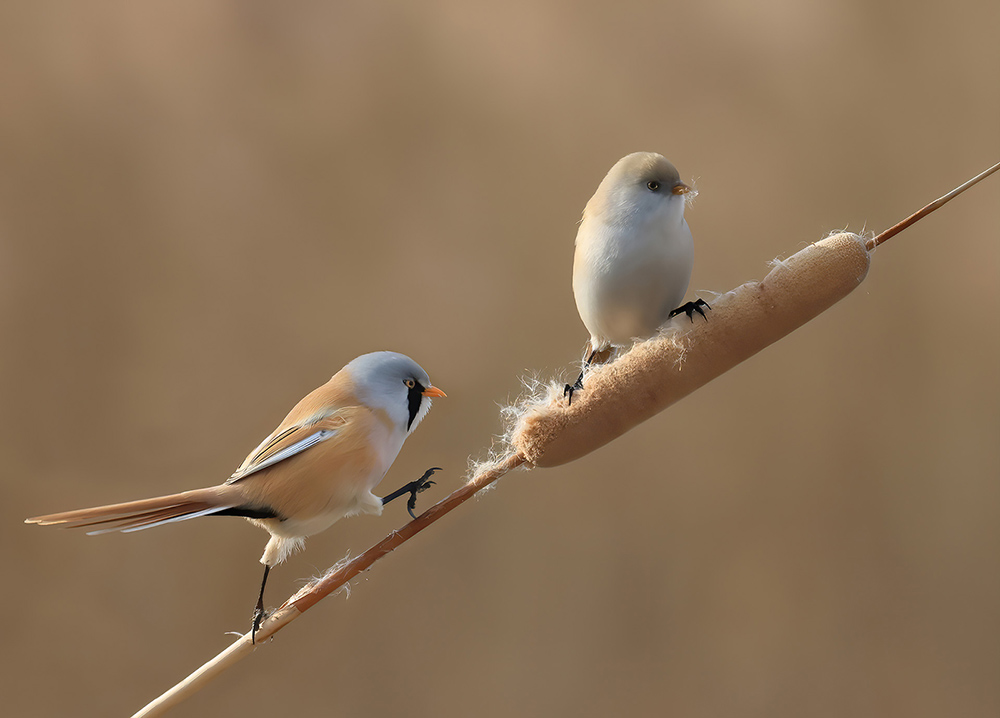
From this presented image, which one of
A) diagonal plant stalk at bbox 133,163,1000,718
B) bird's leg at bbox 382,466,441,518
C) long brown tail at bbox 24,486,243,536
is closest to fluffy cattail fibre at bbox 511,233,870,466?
diagonal plant stalk at bbox 133,163,1000,718

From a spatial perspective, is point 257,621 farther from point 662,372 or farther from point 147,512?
point 662,372

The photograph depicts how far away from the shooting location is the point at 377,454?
562mm

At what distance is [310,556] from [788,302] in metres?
0.81

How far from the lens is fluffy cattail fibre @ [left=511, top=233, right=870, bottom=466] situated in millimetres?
552

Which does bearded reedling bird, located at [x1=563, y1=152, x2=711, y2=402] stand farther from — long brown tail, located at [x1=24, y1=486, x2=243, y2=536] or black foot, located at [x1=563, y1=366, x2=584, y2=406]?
long brown tail, located at [x1=24, y1=486, x2=243, y2=536]

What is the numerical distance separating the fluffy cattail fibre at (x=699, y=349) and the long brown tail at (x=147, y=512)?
24cm

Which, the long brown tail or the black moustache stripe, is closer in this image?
the long brown tail

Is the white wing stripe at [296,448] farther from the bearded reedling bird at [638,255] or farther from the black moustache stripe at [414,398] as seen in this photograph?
the bearded reedling bird at [638,255]

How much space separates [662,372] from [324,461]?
29 cm

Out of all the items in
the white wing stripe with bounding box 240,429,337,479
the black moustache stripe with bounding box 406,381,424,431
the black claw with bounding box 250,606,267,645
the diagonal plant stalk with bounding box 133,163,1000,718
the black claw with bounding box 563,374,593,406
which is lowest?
the black claw with bounding box 250,606,267,645

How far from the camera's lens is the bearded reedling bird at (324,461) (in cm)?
53


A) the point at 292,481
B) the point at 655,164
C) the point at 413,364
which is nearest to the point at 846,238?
the point at 655,164

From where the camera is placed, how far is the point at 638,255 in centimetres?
57

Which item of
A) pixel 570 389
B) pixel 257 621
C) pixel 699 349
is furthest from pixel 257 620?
pixel 699 349
